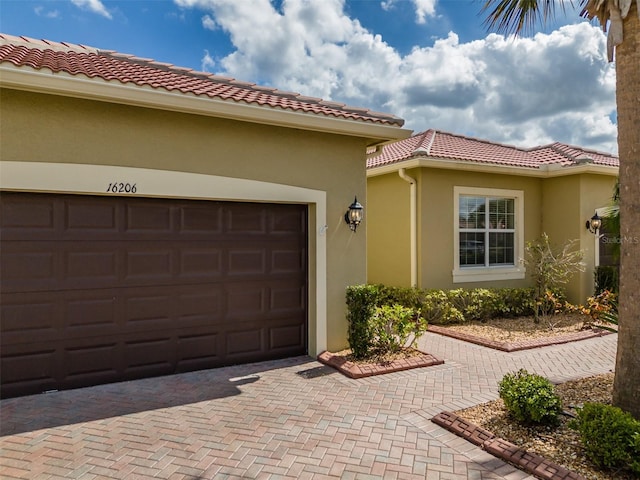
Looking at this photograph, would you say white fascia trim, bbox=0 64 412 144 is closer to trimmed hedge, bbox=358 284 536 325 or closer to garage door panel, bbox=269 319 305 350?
garage door panel, bbox=269 319 305 350

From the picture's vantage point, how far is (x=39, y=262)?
636 cm

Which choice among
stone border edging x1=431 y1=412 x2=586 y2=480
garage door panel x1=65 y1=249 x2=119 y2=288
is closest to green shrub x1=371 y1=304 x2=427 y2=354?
stone border edging x1=431 y1=412 x2=586 y2=480

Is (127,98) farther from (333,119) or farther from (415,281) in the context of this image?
(415,281)

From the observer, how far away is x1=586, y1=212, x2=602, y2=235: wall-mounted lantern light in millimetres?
12773

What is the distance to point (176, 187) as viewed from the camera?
7059mm

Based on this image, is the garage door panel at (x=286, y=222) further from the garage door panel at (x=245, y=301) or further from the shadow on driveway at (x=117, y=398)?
the shadow on driveway at (x=117, y=398)

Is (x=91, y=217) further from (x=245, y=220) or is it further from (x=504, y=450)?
(x=504, y=450)

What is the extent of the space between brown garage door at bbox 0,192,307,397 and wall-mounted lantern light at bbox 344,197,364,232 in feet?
2.98

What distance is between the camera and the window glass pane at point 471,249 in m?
12.6

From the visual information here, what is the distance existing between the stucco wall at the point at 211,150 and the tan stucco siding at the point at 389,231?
393 cm

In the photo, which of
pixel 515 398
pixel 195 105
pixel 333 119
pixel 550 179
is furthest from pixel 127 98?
pixel 550 179

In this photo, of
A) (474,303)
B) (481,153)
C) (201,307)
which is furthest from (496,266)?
(201,307)

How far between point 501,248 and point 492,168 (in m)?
2.71

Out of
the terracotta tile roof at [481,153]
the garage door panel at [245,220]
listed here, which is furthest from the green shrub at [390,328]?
the terracotta tile roof at [481,153]
